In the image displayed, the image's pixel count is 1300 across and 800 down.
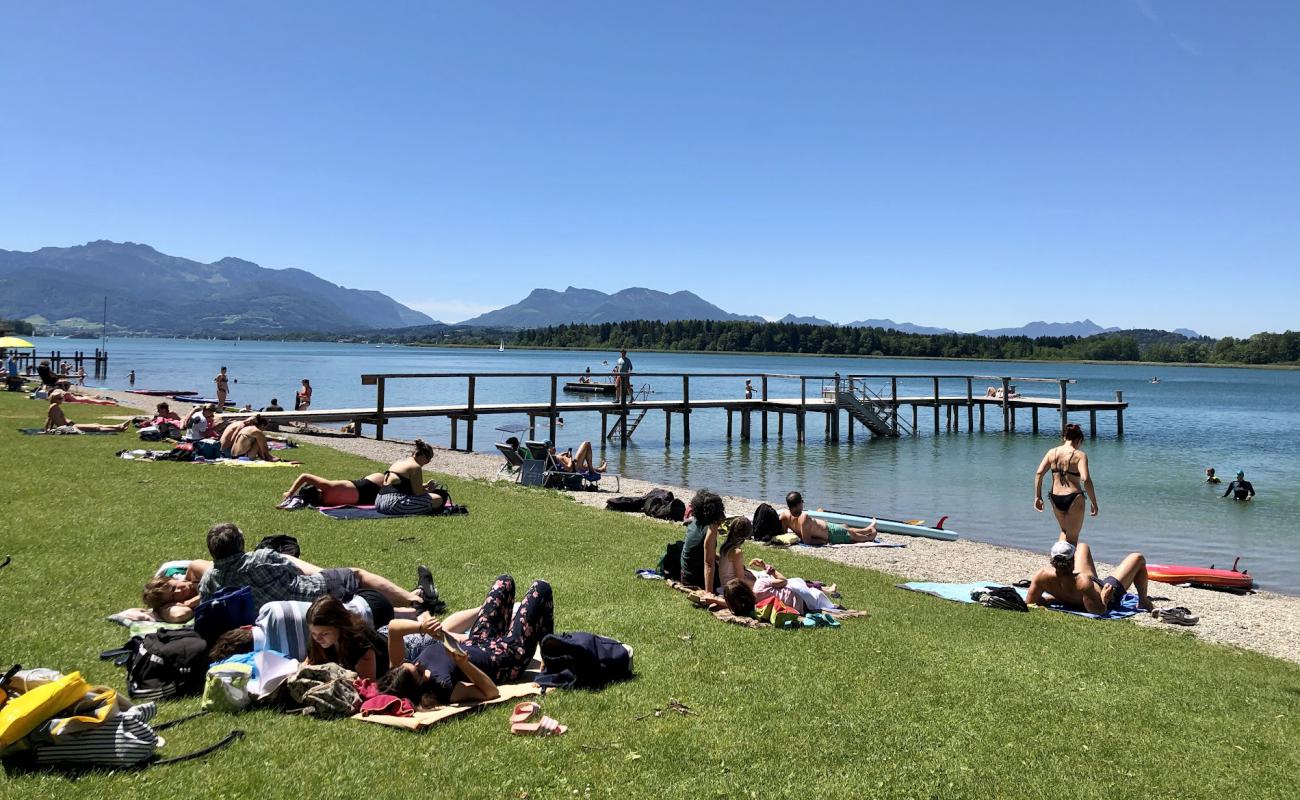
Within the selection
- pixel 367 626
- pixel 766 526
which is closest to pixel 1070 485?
pixel 766 526

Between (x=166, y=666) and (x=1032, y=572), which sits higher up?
(x=166, y=666)

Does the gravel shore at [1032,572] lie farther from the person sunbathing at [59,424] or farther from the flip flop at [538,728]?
the person sunbathing at [59,424]

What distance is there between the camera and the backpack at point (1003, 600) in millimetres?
9312

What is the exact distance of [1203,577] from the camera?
43.6ft

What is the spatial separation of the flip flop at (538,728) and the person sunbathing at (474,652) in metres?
0.49

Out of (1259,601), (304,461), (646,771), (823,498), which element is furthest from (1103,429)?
(646,771)

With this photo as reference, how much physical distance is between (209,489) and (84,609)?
6230 mm

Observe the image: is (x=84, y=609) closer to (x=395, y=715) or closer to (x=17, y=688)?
(x=17, y=688)

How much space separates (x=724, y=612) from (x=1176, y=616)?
5.25 meters

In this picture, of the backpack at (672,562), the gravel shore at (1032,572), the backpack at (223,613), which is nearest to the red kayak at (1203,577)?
the gravel shore at (1032,572)

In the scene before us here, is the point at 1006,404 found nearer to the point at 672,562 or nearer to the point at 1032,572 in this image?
the point at 1032,572

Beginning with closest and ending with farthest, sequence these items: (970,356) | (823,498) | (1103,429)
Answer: (823,498) < (1103,429) < (970,356)

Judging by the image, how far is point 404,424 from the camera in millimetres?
42594

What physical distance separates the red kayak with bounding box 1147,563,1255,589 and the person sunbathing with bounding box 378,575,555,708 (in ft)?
36.4
